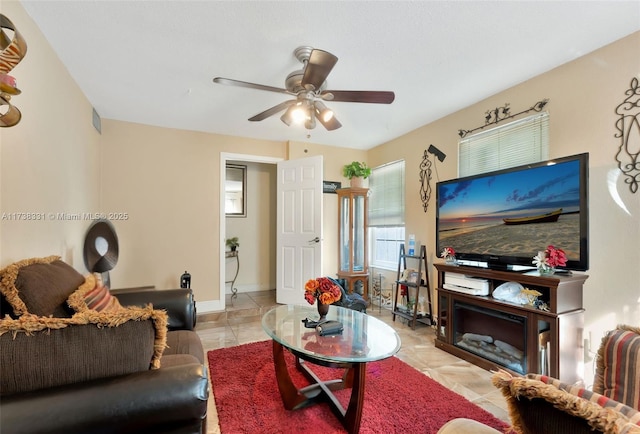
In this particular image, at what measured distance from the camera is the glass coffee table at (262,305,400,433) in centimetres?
152

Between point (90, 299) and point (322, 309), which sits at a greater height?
point (90, 299)

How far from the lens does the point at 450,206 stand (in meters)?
2.88

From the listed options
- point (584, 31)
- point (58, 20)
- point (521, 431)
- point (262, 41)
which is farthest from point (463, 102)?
point (58, 20)

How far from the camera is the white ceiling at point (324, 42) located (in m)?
1.73

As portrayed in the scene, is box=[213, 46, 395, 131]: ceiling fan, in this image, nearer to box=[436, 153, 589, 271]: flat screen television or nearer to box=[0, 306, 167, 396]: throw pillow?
box=[436, 153, 589, 271]: flat screen television

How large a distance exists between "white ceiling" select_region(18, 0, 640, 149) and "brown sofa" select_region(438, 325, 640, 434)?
1.86 meters

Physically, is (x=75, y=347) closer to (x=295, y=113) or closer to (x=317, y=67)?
(x=317, y=67)

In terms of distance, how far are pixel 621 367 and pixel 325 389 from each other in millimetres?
1479

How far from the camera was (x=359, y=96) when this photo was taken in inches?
81.4

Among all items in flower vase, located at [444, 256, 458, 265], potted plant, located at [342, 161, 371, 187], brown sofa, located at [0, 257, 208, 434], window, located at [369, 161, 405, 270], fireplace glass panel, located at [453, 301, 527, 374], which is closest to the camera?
brown sofa, located at [0, 257, 208, 434]

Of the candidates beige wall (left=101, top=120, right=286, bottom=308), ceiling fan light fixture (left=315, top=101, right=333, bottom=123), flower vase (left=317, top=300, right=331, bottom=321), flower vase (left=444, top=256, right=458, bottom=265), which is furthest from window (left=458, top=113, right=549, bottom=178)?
beige wall (left=101, top=120, right=286, bottom=308)

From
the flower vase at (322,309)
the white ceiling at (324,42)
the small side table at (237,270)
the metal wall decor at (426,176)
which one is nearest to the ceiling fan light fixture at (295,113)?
the white ceiling at (324,42)

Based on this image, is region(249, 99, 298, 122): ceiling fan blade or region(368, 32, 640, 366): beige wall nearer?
region(368, 32, 640, 366): beige wall

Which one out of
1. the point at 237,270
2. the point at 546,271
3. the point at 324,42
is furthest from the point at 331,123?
the point at 237,270
